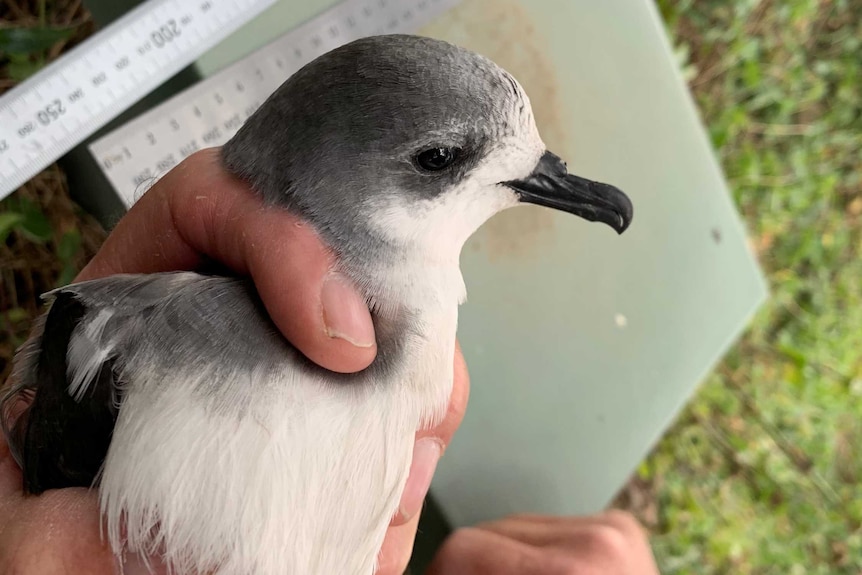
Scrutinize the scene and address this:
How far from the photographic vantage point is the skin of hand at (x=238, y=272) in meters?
1.11

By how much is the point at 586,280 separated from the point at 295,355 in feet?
4.10

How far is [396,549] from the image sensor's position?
1562mm

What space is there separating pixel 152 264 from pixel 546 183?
0.85 metres

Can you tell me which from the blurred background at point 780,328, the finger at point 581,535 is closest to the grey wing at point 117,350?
the finger at point 581,535

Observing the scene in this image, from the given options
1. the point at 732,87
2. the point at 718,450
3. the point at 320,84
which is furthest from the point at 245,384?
the point at 732,87

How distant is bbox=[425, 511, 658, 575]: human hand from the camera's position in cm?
189

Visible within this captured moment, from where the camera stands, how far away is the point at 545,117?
215 centimetres

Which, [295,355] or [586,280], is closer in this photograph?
[295,355]

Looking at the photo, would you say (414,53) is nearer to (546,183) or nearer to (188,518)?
(546,183)

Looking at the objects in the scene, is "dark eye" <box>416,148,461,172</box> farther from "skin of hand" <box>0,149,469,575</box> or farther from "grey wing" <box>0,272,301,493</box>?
"grey wing" <box>0,272,301,493</box>

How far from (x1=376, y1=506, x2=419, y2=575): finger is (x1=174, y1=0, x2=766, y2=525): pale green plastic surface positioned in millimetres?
356

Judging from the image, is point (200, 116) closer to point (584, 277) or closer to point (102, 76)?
point (102, 76)

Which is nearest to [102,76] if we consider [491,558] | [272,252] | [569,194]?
[272,252]

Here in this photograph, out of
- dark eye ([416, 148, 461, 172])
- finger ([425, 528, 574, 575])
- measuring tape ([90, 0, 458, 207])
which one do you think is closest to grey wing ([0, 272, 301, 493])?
dark eye ([416, 148, 461, 172])
